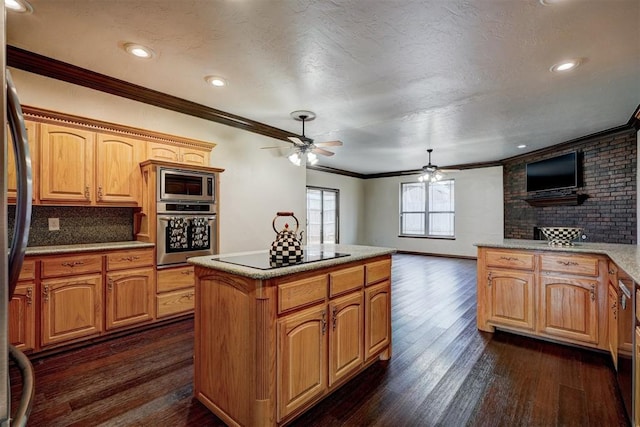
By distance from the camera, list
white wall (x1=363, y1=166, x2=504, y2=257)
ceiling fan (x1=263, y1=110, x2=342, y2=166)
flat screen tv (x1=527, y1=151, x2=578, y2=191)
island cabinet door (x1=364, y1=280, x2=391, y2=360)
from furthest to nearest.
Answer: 1. white wall (x1=363, y1=166, x2=504, y2=257)
2. flat screen tv (x1=527, y1=151, x2=578, y2=191)
3. ceiling fan (x1=263, y1=110, x2=342, y2=166)
4. island cabinet door (x1=364, y1=280, x2=391, y2=360)

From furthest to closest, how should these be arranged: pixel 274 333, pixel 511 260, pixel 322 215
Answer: pixel 322 215
pixel 511 260
pixel 274 333

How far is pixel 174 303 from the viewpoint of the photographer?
11.5 ft

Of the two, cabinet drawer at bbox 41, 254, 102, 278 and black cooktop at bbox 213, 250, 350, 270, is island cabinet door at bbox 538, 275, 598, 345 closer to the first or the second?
black cooktop at bbox 213, 250, 350, 270

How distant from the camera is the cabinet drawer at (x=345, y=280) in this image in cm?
211

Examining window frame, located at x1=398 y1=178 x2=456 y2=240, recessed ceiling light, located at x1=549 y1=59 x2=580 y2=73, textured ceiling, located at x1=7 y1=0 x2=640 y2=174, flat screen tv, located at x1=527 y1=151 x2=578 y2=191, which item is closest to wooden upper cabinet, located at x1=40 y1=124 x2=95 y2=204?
textured ceiling, located at x1=7 y1=0 x2=640 y2=174

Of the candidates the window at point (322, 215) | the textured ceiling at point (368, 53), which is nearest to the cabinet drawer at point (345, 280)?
the textured ceiling at point (368, 53)

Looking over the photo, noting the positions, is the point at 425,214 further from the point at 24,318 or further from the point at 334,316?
the point at 24,318

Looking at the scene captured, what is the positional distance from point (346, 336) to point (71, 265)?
2497 millimetres

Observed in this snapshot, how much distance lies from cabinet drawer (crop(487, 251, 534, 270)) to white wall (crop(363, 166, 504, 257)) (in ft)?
12.8

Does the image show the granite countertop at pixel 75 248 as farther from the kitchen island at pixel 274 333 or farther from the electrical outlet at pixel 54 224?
the kitchen island at pixel 274 333

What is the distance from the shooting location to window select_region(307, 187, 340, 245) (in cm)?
845

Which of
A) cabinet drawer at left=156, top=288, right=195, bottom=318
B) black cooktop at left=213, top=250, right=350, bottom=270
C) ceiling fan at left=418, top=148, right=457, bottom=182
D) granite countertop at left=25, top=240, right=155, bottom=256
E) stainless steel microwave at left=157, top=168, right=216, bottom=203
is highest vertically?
ceiling fan at left=418, top=148, right=457, bottom=182

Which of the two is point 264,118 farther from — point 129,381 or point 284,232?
point 129,381

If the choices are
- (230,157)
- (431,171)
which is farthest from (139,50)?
(431,171)
